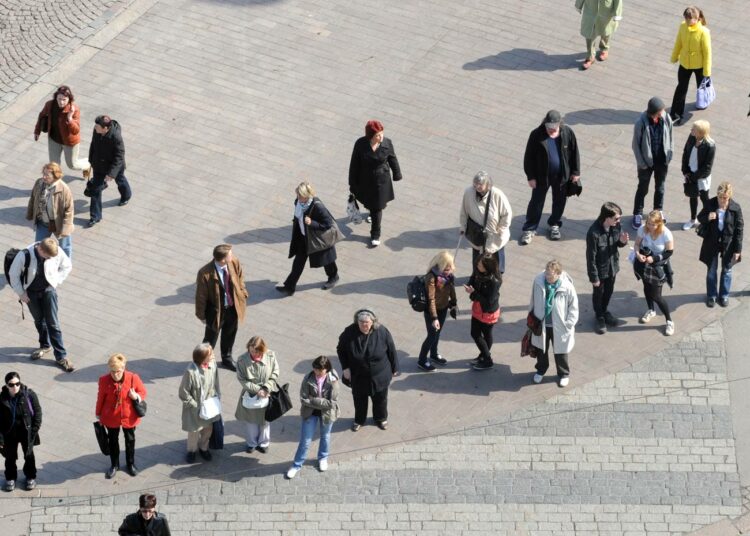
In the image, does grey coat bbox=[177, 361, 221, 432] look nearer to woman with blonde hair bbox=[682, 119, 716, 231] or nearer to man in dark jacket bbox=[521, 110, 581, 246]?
man in dark jacket bbox=[521, 110, 581, 246]

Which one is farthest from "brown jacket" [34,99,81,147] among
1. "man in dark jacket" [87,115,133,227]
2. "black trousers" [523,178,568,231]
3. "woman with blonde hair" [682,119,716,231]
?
"woman with blonde hair" [682,119,716,231]

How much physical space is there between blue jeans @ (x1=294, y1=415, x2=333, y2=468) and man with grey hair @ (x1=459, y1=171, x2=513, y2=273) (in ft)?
9.38

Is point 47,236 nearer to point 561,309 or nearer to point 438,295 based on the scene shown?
point 438,295

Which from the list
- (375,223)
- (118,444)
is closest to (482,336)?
(375,223)

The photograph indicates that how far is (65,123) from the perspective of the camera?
17797 mm

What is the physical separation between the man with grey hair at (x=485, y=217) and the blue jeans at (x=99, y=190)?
4.02 m

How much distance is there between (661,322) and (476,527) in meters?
3.70

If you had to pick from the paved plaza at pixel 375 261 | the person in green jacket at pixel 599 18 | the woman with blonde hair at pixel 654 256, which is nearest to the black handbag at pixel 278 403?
the paved plaza at pixel 375 261

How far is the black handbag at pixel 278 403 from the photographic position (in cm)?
1423

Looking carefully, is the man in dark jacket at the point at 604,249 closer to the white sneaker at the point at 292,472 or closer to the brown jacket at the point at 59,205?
the white sneaker at the point at 292,472

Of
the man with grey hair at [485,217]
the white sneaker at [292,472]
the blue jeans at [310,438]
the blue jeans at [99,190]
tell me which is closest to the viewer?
the blue jeans at [310,438]

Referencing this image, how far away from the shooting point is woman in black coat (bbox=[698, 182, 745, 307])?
52.1 ft

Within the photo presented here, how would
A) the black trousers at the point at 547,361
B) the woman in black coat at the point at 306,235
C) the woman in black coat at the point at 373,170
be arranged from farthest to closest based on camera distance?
the woman in black coat at the point at 373,170, the woman in black coat at the point at 306,235, the black trousers at the point at 547,361

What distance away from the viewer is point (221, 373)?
15.7 metres
